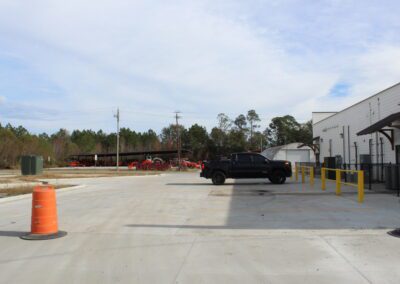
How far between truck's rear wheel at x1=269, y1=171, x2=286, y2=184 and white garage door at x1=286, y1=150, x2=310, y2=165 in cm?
3716

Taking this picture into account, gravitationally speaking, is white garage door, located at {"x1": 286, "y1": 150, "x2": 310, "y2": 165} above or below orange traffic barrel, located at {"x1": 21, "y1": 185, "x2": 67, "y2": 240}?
above

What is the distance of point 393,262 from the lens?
7008 mm

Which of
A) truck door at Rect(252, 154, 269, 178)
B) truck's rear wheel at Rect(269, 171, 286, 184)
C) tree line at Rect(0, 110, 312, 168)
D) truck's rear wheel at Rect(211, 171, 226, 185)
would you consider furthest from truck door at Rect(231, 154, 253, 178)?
tree line at Rect(0, 110, 312, 168)

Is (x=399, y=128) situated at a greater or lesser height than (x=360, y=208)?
greater

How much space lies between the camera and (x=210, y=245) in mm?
8445

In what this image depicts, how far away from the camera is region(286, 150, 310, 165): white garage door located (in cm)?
6213

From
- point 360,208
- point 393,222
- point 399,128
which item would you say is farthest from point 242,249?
point 399,128

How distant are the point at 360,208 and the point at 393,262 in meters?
6.72

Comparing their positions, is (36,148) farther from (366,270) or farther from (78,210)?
(366,270)

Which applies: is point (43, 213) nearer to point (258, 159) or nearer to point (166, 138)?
point (258, 159)

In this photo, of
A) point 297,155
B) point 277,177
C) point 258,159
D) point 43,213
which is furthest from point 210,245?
point 297,155

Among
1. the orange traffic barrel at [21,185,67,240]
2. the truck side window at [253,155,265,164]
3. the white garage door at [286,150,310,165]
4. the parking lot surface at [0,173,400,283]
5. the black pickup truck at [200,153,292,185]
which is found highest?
the white garage door at [286,150,310,165]

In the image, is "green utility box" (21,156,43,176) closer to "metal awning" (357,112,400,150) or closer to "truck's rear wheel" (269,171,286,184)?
"truck's rear wheel" (269,171,286,184)

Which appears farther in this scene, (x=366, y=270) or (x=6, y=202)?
(x=6, y=202)
